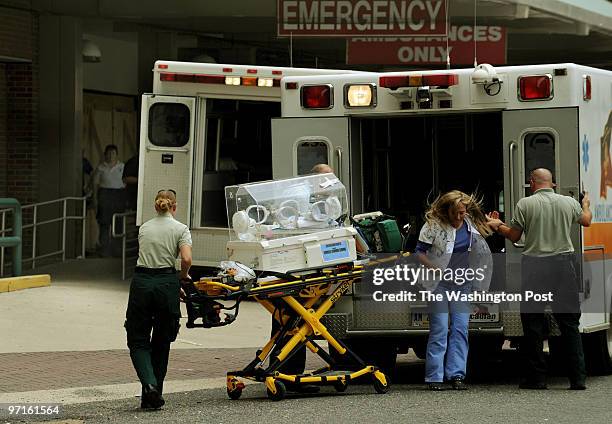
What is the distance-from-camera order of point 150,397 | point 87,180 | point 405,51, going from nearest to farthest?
1. point 150,397
2. point 405,51
3. point 87,180

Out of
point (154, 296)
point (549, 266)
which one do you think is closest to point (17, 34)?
point (154, 296)

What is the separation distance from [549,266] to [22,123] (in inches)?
441

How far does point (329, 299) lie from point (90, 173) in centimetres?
1114

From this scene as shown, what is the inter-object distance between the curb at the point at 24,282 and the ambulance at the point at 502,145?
5.09 meters

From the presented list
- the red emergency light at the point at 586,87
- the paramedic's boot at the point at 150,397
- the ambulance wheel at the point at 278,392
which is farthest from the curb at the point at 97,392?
the red emergency light at the point at 586,87

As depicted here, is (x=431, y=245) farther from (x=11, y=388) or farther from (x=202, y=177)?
(x=202, y=177)

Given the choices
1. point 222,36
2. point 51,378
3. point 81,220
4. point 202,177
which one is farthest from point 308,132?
point 222,36

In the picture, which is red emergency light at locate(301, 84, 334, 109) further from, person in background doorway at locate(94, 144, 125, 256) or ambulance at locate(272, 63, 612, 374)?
person in background doorway at locate(94, 144, 125, 256)

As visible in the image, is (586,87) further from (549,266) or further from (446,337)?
(446,337)

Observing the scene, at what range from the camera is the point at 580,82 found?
10.7 m

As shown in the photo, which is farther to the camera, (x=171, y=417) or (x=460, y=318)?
(x=460, y=318)

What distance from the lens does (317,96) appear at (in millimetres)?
11469

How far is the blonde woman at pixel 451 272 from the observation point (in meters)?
10.6

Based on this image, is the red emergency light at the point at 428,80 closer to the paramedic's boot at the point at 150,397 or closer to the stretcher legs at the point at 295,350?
the stretcher legs at the point at 295,350
